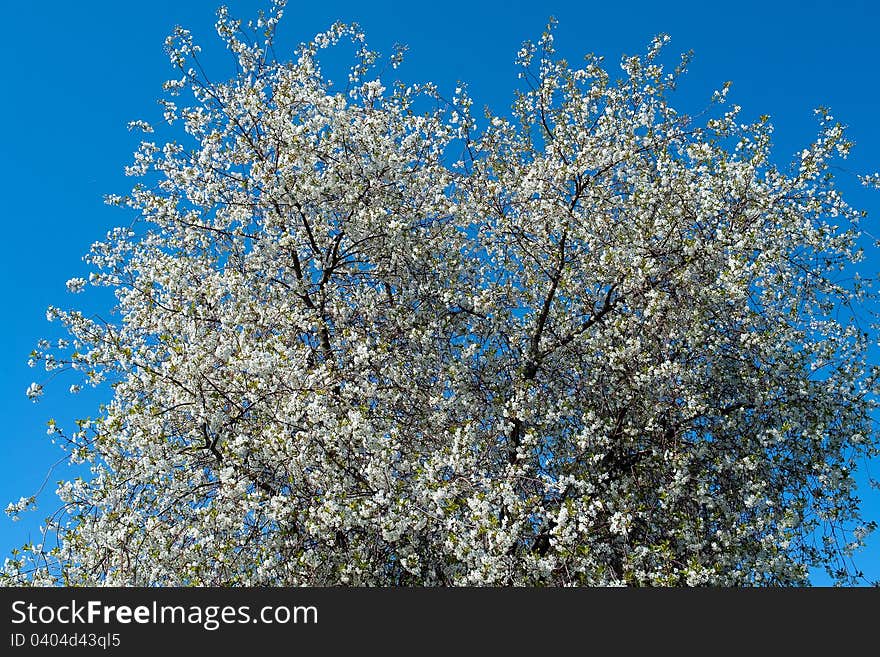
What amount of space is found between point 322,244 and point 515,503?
18.2 feet

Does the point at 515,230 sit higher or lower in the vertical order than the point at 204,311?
higher

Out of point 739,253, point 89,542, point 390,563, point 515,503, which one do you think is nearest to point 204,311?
point 89,542

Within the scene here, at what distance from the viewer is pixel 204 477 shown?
980cm

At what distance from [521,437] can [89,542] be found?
5544 millimetres

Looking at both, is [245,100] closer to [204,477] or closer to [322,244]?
[322,244]

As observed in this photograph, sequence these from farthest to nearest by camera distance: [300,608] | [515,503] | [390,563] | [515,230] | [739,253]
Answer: [515,230] < [739,253] < [390,563] < [515,503] < [300,608]

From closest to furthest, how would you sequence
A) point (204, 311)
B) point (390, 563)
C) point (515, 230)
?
1. point (390, 563)
2. point (204, 311)
3. point (515, 230)

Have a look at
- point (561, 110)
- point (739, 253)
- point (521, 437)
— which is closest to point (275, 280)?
point (521, 437)

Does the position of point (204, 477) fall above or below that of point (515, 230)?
below

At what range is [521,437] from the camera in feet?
35.2

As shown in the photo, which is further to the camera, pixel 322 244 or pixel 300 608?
pixel 322 244

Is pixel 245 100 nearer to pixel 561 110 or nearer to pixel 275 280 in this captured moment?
pixel 275 280

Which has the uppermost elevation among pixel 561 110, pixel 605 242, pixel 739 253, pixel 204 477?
pixel 561 110


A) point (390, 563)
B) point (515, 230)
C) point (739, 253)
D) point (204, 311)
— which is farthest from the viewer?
point (515, 230)
